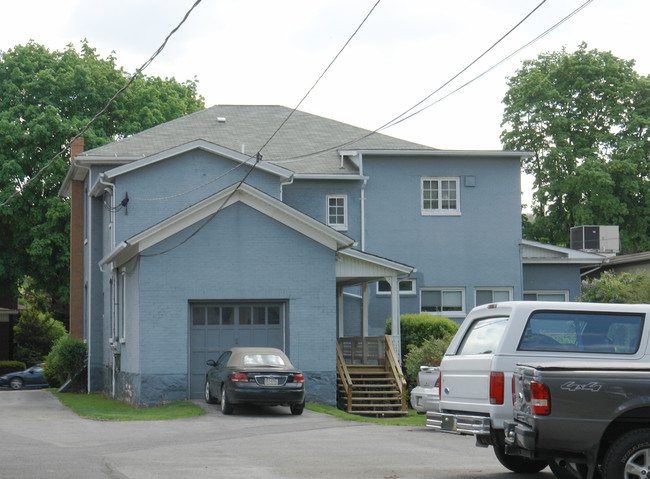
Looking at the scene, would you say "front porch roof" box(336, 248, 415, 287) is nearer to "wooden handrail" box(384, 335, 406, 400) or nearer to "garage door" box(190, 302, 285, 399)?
"wooden handrail" box(384, 335, 406, 400)

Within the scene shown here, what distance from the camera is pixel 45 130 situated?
39.2 metres

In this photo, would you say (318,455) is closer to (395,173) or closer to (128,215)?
(128,215)

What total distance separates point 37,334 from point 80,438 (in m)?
38.0

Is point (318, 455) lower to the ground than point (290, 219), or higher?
lower

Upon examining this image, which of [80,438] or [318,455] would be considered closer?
[318,455]

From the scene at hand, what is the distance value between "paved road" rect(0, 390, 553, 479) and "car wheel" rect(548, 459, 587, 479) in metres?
0.48

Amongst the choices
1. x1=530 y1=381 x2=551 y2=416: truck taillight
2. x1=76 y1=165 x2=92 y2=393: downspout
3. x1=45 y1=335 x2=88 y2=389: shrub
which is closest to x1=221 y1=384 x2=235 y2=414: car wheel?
x1=76 y1=165 x2=92 y2=393: downspout

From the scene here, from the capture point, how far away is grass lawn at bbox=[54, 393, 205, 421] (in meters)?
20.0

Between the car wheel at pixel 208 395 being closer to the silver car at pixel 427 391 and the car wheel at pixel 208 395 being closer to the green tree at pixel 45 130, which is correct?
the silver car at pixel 427 391

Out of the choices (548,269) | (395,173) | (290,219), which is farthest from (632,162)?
(290,219)

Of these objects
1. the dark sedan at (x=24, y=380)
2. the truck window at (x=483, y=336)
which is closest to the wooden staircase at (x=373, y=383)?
the truck window at (x=483, y=336)

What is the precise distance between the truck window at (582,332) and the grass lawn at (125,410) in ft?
35.4

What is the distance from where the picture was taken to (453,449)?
14.7 metres

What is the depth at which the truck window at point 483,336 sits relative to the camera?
1106 cm
